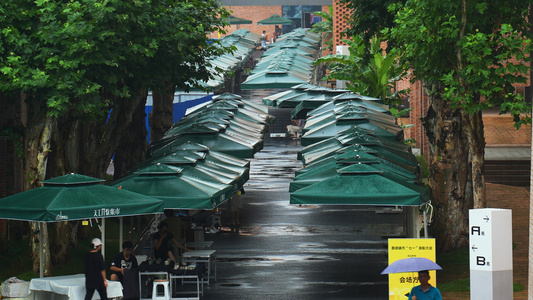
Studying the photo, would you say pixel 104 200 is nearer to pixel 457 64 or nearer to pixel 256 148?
pixel 457 64

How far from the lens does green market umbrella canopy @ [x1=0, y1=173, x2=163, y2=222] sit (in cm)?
1550

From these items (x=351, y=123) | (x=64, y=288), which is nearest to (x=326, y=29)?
(x=351, y=123)

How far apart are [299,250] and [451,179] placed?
3957 millimetres

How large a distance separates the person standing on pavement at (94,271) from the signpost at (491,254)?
229 inches

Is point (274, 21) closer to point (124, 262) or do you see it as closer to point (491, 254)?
point (124, 262)

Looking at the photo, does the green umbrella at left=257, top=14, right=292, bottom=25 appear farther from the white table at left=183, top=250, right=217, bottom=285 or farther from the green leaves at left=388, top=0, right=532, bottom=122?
the green leaves at left=388, top=0, right=532, bottom=122

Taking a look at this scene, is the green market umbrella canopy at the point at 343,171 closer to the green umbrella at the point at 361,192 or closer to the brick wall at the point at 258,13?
the green umbrella at the point at 361,192

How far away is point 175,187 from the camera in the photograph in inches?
699

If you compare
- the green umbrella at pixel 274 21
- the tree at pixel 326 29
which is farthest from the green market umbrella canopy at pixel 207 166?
the green umbrella at pixel 274 21

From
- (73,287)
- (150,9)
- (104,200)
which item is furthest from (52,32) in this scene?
(73,287)

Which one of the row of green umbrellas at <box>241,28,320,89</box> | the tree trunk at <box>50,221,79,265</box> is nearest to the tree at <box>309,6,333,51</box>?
the row of green umbrellas at <box>241,28,320,89</box>

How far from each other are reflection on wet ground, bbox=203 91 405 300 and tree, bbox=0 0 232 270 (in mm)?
4187

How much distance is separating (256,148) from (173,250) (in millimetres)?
7354

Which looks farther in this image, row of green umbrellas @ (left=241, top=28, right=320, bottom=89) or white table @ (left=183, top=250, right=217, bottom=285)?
row of green umbrellas @ (left=241, top=28, right=320, bottom=89)
